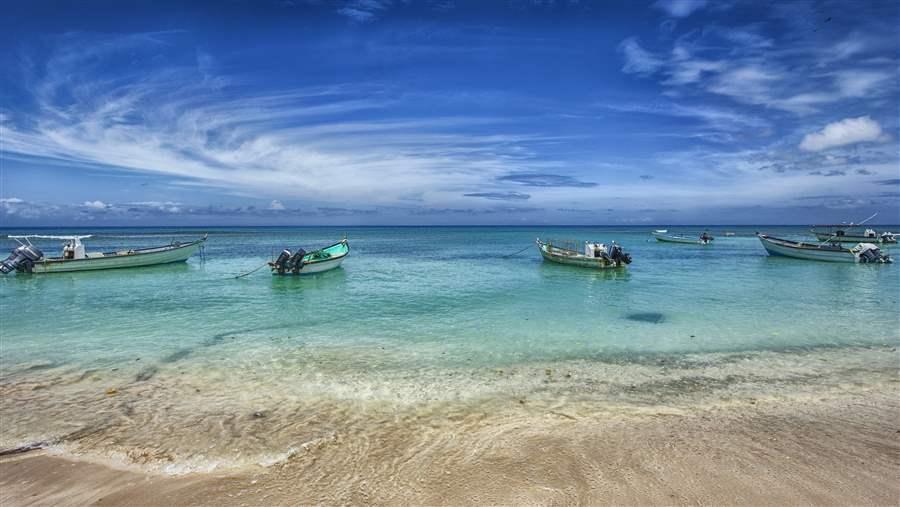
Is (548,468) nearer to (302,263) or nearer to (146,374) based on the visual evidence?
(146,374)

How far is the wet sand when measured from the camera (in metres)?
4.26

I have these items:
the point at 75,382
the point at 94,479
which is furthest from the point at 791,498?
the point at 75,382

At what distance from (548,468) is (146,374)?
7439 mm

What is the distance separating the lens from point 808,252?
31.1 m

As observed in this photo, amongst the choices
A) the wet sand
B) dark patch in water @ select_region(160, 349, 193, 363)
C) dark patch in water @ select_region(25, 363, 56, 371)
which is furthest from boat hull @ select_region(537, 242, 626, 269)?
dark patch in water @ select_region(25, 363, 56, 371)

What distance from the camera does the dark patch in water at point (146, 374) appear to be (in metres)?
8.02

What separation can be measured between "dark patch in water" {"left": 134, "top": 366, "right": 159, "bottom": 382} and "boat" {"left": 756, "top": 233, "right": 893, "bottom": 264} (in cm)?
3710

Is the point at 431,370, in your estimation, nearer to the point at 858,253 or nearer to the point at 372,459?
the point at 372,459

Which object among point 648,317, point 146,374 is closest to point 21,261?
point 146,374

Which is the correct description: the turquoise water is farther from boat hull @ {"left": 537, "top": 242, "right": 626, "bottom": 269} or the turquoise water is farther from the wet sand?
boat hull @ {"left": 537, "top": 242, "right": 626, "bottom": 269}

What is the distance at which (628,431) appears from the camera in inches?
226

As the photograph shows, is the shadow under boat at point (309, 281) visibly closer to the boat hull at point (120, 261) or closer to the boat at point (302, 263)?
the boat at point (302, 263)

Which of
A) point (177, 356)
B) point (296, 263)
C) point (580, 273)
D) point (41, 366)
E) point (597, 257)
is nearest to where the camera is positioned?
point (41, 366)

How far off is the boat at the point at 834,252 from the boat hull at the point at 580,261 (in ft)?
48.0
